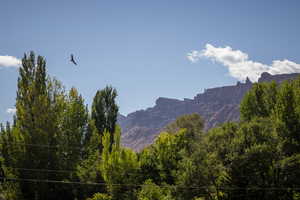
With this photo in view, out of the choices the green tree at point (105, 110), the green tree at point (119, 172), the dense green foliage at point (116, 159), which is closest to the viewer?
the dense green foliage at point (116, 159)

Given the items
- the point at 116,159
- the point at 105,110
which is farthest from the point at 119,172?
the point at 105,110

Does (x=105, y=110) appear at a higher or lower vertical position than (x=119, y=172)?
higher

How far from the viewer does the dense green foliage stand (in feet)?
76.5

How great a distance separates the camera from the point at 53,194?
1003 inches

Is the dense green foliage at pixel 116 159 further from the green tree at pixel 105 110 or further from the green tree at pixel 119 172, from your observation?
the green tree at pixel 105 110

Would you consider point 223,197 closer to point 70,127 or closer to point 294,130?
point 294,130

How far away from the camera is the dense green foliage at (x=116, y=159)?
23328 mm

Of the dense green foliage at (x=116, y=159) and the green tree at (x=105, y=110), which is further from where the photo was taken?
the green tree at (x=105, y=110)

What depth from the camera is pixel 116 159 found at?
81.8ft

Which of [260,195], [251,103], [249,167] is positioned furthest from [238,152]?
[251,103]

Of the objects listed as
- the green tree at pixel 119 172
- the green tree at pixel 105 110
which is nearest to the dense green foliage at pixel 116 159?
the green tree at pixel 119 172

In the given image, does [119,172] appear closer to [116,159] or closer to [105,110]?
[116,159]

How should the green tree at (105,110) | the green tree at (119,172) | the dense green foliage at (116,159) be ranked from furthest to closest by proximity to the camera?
the green tree at (105,110) → the green tree at (119,172) → the dense green foliage at (116,159)

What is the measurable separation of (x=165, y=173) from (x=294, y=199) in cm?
1226
